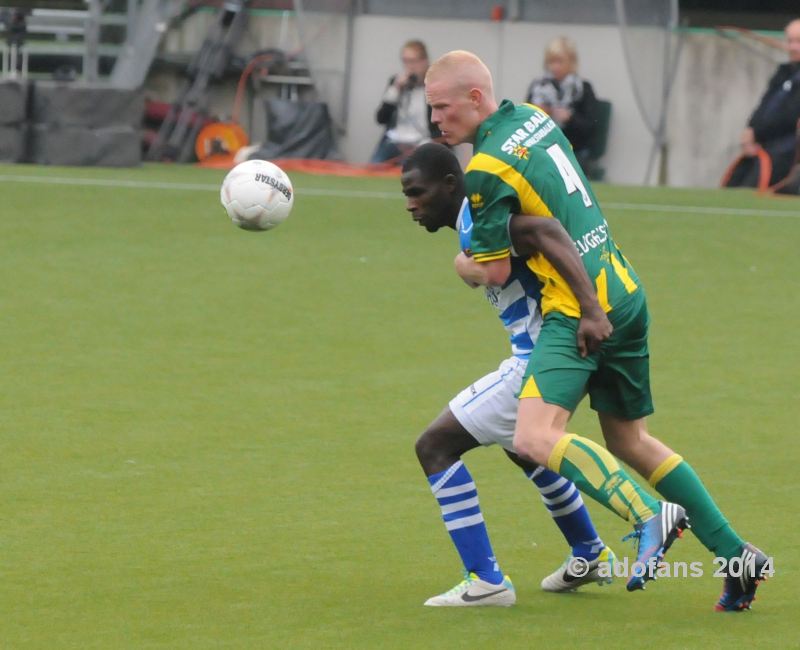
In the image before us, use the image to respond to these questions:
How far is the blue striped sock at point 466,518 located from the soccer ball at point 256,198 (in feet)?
4.82

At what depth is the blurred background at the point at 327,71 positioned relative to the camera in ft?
59.0

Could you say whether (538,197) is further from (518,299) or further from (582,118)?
(582,118)

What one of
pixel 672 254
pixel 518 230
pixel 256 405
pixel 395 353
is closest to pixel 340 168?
pixel 672 254

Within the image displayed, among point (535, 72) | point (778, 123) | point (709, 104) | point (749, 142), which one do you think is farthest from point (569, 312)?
point (535, 72)

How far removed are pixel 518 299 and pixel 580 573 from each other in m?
1.00

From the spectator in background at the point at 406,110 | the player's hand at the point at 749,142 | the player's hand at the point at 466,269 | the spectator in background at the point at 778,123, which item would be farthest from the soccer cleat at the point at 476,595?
the spectator in background at the point at 406,110

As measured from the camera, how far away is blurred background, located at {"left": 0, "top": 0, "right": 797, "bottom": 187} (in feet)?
59.0

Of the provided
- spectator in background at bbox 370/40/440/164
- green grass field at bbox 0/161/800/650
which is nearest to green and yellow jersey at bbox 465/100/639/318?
green grass field at bbox 0/161/800/650

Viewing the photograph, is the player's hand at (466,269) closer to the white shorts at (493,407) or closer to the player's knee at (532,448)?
the white shorts at (493,407)

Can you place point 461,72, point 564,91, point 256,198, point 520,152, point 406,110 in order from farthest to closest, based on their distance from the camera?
point 406,110, point 564,91, point 256,198, point 461,72, point 520,152

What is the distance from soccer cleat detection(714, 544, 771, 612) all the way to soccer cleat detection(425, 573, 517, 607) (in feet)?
2.30

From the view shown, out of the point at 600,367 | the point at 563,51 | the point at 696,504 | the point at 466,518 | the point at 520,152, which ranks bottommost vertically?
the point at 466,518

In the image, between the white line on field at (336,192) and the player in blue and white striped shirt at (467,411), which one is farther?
the white line on field at (336,192)

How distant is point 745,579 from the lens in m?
5.43
